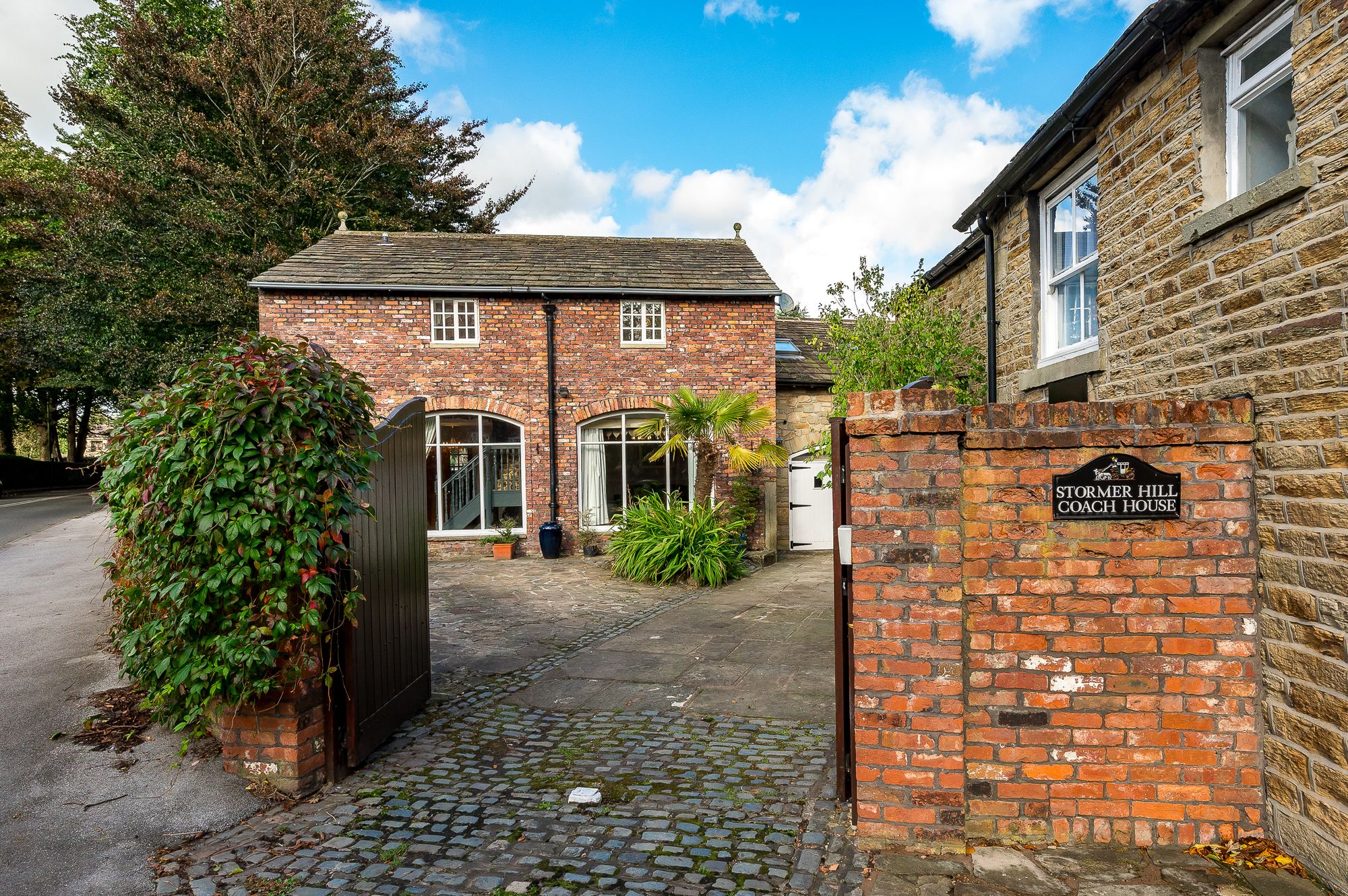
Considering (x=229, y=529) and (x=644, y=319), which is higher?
(x=644, y=319)

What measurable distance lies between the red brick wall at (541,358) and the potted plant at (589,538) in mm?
219

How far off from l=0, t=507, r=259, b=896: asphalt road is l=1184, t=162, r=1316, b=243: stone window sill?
18.3ft

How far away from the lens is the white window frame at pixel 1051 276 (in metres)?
5.85

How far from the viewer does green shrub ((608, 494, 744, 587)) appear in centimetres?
1089

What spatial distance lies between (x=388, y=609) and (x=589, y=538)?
8.96 meters

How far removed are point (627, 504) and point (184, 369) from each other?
10317mm

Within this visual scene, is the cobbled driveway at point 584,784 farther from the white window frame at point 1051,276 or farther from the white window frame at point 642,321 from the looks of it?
the white window frame at point 642,321

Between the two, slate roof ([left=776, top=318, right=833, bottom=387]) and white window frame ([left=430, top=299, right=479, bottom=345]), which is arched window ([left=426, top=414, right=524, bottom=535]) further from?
slate roof ([left=776, top=318, right=833, bottom=387])

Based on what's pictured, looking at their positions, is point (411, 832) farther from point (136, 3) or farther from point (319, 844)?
point (136, 3)

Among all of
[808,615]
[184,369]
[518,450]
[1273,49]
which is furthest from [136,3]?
[1273,49]

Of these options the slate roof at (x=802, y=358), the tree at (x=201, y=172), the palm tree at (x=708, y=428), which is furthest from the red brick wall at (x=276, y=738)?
the tree at (x=201, y=172)

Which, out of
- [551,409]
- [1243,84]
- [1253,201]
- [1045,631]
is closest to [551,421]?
[551,409]

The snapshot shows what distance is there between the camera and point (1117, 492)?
129 inches

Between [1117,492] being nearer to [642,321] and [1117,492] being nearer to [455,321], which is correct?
[642,321]
